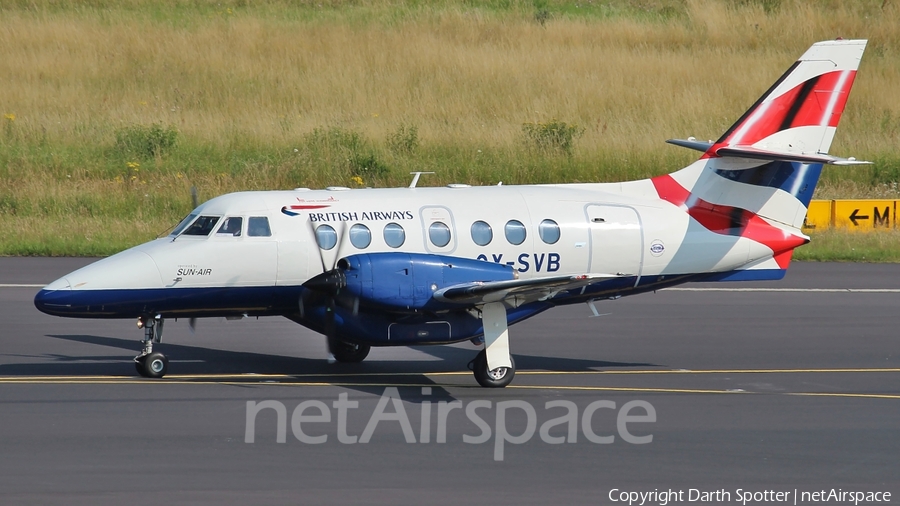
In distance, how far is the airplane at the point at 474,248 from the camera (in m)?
13.0

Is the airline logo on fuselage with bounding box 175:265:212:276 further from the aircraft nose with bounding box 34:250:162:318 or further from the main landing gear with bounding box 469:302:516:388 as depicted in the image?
the main landing gear with bounding box 469:302:516:388

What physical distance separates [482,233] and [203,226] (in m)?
3.63

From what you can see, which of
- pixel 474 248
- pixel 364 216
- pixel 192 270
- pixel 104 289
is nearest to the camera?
pixel 104 289

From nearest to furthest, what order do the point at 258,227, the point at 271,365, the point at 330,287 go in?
the point at 330,287
the point at 258,227
the point at 271,365

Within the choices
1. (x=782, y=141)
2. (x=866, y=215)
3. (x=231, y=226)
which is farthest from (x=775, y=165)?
(x=866, y=215)

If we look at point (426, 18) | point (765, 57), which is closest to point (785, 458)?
point (765, 57)

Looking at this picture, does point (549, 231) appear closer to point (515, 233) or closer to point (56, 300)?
point (515, 233)

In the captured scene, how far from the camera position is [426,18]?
4503cm

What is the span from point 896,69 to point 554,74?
43.6ft

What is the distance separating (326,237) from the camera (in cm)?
1388

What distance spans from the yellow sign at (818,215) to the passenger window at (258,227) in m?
17.1

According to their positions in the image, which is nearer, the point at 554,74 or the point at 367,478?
the point at 367,478

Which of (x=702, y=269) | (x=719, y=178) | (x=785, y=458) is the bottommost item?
(x=785, y=458)

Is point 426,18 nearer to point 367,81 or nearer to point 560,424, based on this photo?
Answer: point 367,81
